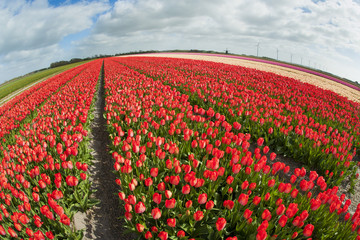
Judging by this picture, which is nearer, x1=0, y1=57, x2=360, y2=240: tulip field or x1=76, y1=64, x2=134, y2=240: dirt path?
x1=0, y1=57, x2=360, y2=240: tulip field

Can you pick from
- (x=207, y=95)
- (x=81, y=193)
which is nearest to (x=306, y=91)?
(x=207, y=95)

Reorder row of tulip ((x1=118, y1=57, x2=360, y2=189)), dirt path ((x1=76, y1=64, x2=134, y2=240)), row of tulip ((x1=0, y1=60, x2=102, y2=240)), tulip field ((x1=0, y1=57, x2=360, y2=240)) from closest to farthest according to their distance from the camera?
tulip field ((x1=0, y1=57, x2=360, y2=240)) < row of tulip ((x1=0, y1=60, x2=102, y2=240)) < dirt path ((x1=76, y1=64, x2=134, y2=240)) < row of tulip ((x1=118, y1=57, x2=360, y2=189))

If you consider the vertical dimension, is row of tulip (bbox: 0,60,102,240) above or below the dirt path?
above

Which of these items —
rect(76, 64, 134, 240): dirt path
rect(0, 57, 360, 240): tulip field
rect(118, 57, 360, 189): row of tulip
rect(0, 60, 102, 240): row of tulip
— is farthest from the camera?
rect(118, 57, 360, 189): row of tulip

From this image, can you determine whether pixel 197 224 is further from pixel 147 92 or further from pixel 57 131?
pixel 147 92

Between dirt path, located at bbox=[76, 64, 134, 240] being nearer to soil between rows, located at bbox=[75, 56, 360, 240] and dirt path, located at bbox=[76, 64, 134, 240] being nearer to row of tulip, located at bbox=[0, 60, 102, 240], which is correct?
soil between rows, located at bbox=[75, 56, 360, 240]

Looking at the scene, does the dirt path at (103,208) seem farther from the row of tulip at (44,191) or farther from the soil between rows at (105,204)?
the row of tulip at (44,191)

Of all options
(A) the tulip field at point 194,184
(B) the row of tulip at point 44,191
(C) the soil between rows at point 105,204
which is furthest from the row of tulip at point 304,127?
(B) the row of tulip at point 44,191

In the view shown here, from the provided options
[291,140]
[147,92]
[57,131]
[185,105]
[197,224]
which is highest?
[147,92]

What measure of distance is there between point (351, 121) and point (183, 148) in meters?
6.47

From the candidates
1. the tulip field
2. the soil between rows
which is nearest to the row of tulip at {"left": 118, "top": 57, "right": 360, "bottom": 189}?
the tulip field

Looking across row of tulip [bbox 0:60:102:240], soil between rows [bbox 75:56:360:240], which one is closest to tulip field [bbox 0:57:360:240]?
row of tulip [bbox 0:60:102:240]

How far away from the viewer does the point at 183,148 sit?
427 centimetres

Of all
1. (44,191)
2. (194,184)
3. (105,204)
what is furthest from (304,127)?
(44,191)
